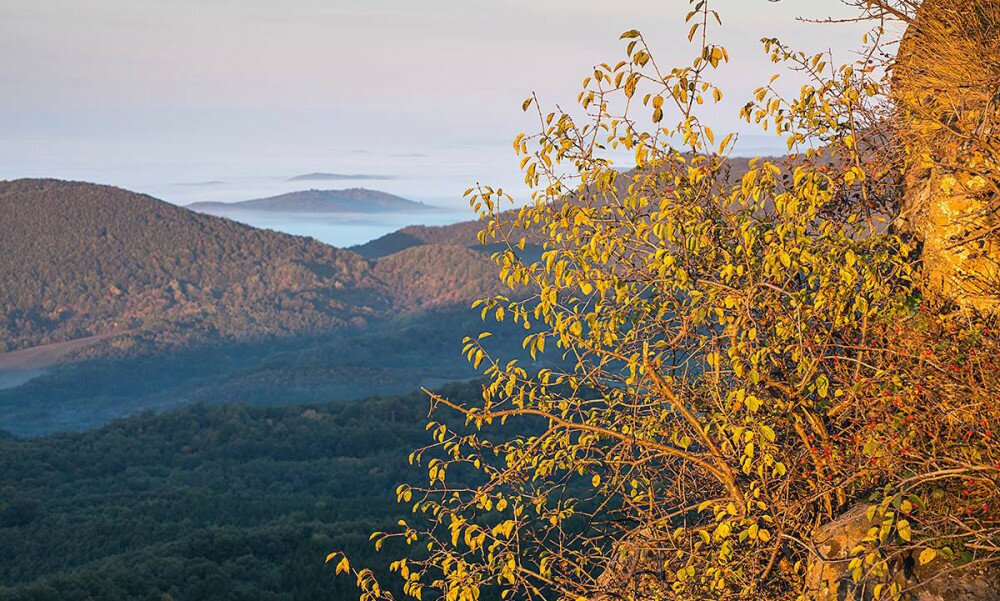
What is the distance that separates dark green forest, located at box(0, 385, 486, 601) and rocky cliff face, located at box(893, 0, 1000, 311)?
25.8m

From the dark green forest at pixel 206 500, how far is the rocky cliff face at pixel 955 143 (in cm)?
2582

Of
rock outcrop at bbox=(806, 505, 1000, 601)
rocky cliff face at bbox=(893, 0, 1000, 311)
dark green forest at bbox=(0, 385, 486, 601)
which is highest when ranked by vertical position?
rocky cliff face at bbox=(893, 0, 1000, 311)

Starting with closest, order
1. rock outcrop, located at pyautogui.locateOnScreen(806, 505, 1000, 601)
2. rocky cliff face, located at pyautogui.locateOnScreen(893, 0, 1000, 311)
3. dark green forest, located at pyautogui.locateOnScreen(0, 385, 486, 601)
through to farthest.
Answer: rock outcrop, located at pyautogui.locateOnScreen(806, 505, 1000, 601)
rocky cliff face, located at pyautogui.locateOnScreen(893, 0, 1000, 311)
dark green forest, located at pyautogui.locateOnScreen(0, 385, 486, 601)

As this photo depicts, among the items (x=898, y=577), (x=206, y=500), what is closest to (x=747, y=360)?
(x=898, y=577)

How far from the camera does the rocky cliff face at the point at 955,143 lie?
9016 millimetres

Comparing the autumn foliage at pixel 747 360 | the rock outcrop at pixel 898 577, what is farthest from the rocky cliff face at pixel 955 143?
the rock outcrop at pixel 898 577

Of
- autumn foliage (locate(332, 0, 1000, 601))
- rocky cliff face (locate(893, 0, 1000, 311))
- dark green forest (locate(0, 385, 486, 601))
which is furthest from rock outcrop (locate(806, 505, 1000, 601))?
dark green forest (locate(0, 385, 486, 601))

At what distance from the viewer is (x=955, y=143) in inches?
368

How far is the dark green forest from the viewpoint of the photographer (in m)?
33.2

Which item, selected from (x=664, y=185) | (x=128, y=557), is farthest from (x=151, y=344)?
(x=664, y=185)

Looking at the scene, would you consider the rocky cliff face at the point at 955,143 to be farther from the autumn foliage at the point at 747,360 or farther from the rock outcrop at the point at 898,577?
the rock outcrop at the point at 898,577

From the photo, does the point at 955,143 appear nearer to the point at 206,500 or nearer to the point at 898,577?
the point at 898,577

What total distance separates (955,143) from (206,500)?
47.0m

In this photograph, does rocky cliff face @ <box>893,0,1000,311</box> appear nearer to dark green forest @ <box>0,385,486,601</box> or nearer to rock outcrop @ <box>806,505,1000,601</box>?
rock outcrop @ <box>806,505,1000,601</box>
